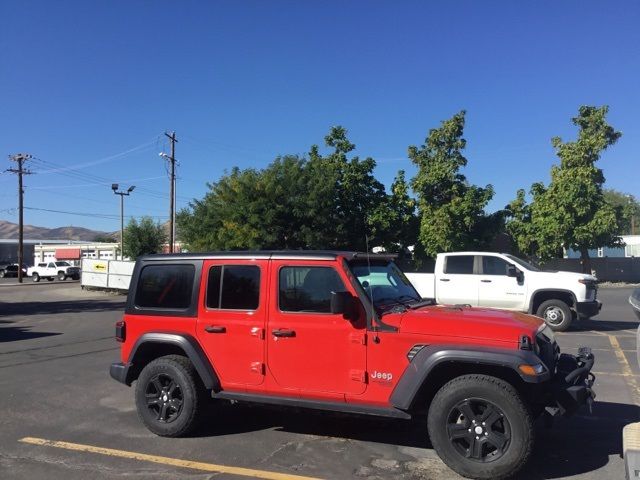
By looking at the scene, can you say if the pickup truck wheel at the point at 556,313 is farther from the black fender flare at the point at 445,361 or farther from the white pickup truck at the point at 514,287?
the black fender flare at the point at 445,361

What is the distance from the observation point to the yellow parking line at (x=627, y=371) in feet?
23.7

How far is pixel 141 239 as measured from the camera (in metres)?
53.1

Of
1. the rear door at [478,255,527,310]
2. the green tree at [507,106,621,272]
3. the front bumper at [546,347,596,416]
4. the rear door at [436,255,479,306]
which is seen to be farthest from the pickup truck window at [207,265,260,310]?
the green tree at [507,106,621,272]

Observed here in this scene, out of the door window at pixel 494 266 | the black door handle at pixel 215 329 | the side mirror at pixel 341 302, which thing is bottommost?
the black door handle at pixel 215 329

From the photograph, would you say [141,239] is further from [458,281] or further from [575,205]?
[458,281]

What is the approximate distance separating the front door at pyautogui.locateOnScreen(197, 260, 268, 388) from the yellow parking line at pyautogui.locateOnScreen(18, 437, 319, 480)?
0.77 m

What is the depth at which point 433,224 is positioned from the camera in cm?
3119

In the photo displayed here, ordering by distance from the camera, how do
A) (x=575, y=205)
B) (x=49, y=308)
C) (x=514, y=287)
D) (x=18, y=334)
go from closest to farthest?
1. (x=514, y=287)
2. (x=18, y=334)
3. (x=49, y=308)
4. (x=575, y=205)

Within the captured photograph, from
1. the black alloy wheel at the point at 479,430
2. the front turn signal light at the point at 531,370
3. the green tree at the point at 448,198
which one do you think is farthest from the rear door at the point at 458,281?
the green tree at the point at 448,198

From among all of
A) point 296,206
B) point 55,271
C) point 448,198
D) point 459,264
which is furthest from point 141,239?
point 459,264

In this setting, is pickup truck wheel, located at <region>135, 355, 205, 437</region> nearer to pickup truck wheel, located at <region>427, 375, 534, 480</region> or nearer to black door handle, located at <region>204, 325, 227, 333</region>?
black door handle, located at <region>204, 325, 227, 333</region>

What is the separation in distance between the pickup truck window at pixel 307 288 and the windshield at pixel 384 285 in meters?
0.24

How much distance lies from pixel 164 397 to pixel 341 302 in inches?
90.3

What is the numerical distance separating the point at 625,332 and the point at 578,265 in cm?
2629
